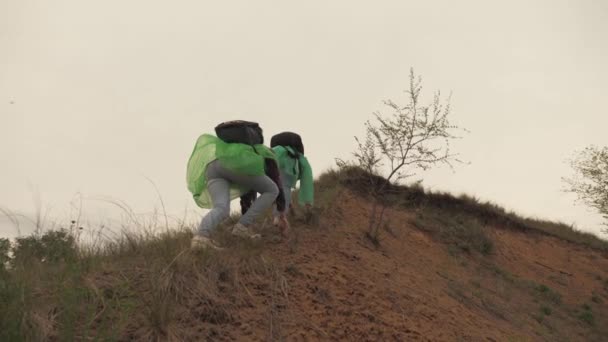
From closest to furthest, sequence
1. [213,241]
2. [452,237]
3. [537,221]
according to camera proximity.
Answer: [213,241] → [452,237] → [537,221]

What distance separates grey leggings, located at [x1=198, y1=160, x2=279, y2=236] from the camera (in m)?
4.32

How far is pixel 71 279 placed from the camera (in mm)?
3584

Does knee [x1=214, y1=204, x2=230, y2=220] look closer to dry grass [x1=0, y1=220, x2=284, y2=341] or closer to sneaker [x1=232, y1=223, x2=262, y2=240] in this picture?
dry grass [x1=0, y1=220, x2=284, y2=341]

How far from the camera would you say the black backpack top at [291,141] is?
5785mm

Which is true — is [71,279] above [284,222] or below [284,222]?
below

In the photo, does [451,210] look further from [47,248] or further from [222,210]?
[47,248]

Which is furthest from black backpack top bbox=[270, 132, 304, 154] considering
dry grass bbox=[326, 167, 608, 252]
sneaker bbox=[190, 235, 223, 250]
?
dry grass bbox=[326, 167, 608, 252]

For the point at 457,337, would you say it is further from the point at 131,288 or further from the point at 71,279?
the point at 71,279

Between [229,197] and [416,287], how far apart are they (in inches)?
106

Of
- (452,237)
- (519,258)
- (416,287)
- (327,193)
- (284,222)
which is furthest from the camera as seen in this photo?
(519,258)

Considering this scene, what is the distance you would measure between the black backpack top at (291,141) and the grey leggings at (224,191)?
111 centimetres

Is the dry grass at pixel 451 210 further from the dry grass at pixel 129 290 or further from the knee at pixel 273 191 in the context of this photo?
the dry grass at pixel 129 290

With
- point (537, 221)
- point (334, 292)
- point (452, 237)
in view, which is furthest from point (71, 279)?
point (537, 221)

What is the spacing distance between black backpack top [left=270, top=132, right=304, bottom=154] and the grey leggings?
1.11 meters
